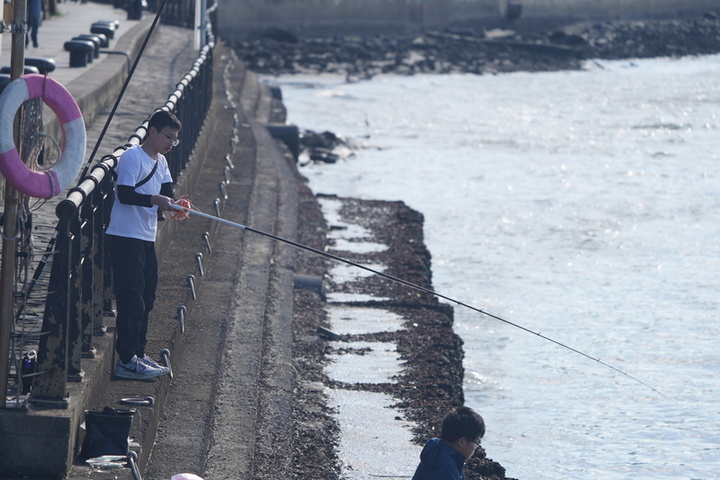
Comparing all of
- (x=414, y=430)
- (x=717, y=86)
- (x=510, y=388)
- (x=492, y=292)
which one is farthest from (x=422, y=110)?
(x=414, y=430)

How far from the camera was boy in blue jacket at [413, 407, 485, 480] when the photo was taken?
4.60 metres

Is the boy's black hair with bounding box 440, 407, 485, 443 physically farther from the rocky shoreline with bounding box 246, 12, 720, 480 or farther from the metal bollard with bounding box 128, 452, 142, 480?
the rocky shoreline with bounding box 246, 12, 720, 480

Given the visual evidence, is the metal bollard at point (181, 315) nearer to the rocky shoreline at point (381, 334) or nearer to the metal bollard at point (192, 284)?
the metal bollard at point (192, 284)

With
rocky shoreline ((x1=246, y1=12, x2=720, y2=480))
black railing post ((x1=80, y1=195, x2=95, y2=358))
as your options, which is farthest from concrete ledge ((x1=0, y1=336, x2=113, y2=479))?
rocky shoreline ((x1=246, y1=12, x2=720, y2=480))

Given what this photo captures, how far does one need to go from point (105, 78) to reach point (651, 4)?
4527 cm

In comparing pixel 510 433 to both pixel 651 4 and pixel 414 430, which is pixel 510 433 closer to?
pixel 414 430

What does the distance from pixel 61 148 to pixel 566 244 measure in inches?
498

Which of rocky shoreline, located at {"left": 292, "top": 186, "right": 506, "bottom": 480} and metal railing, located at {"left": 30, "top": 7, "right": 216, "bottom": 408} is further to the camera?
rocky shoreline, located at {"left": 292, "top": 186, "right": 506, "bottom": 480}

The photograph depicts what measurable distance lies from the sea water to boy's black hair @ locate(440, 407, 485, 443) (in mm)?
2222

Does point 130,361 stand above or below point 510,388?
above

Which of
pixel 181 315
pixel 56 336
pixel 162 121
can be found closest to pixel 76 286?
pixel 56 336

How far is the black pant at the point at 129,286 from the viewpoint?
18.2 feet

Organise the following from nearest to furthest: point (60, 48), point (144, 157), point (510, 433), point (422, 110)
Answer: point (144, 157), point (510, 433), point (60, 48), point (422, 110)

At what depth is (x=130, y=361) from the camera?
5.76 meters
